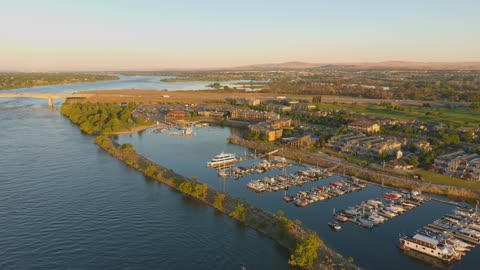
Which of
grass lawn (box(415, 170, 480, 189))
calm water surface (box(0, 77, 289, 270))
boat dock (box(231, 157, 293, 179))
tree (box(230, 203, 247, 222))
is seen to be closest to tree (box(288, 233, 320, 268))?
calm water surface (box(0, 77, 289, 270))

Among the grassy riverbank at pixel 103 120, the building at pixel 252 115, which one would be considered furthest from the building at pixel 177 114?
the building at pixel 252 115

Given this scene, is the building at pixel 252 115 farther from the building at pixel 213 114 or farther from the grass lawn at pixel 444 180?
the grass lawn at pixel 444 180

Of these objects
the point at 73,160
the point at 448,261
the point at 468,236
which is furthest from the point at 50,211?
the point at 468,236

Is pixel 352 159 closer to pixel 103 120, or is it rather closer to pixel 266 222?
pixel 266 222

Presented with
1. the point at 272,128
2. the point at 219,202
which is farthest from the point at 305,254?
the point at 272,128

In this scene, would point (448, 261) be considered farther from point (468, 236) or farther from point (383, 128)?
point (383, 128)

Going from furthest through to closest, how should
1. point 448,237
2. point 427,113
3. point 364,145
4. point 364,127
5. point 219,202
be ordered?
point 427,113 → point 364,127 → point 364,145 → point 219,202 → point 448,237

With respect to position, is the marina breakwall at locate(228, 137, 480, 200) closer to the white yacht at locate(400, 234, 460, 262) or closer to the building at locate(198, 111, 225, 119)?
the white yacht at locate(400, 234, 460, 262)
